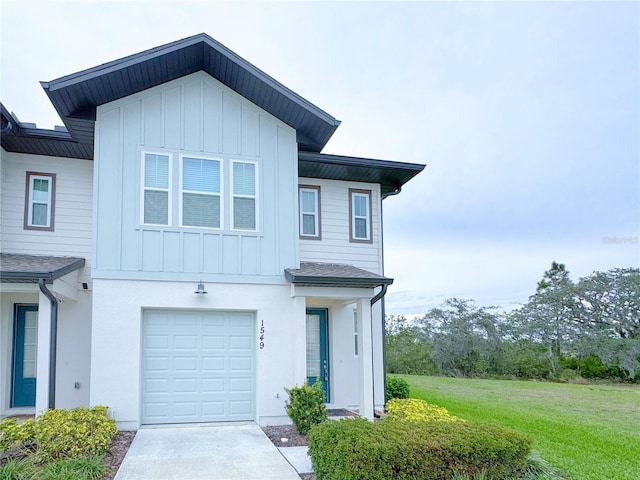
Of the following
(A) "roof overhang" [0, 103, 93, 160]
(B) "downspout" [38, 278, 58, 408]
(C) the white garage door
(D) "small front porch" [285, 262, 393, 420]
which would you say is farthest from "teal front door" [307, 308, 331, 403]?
(A) "roof overhang" [0, 103, 93, 160]

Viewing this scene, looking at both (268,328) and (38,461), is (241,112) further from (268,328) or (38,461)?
(38,461)

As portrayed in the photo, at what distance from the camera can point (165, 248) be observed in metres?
9.69

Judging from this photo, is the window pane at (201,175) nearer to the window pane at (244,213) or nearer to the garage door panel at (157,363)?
the window pane at (244,213)

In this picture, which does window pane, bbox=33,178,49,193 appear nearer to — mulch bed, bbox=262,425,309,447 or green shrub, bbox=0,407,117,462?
green shrub, bbox=0,407,117,462

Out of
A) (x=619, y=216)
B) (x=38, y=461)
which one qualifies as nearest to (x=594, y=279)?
(x=619, y=216)

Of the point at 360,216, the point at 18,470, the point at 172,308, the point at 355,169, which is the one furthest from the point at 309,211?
the point at 18,470

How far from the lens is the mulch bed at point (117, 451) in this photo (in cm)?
683

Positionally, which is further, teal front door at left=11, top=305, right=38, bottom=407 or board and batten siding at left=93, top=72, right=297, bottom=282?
teal front door at left=11, top=305, right=38, bottom=407

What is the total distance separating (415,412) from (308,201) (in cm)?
548

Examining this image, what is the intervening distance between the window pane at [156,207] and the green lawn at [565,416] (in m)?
7.76

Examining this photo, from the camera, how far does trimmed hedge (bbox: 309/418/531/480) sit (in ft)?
19.3

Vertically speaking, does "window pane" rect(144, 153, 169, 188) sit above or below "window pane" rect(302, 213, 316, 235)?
above

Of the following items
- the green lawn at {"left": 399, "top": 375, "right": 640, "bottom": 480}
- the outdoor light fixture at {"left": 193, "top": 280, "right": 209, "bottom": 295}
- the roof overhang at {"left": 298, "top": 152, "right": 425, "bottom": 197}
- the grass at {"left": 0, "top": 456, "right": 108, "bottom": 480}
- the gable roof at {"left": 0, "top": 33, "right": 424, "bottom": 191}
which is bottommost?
the green lawn at {"left": 399, "top": 375, "right": 640, "bottom": 480}

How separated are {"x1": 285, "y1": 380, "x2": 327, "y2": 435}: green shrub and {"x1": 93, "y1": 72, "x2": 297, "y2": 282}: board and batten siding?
7.51ft
